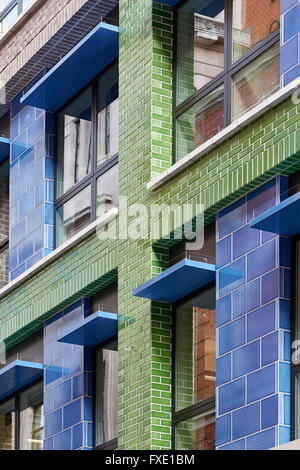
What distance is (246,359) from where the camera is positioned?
47.8 feet

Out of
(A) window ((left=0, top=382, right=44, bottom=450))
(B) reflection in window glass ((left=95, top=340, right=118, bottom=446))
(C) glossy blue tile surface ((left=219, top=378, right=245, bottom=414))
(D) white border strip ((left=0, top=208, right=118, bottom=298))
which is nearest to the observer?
(C) glossy blue tile surface ((left=219, top=378, right=245, bottom=414))

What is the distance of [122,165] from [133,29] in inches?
76.8

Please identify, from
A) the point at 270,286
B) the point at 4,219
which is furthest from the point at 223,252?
the point at 4,219

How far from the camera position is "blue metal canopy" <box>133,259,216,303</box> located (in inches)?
612

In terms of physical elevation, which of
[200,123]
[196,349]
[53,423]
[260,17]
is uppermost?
[260,17]

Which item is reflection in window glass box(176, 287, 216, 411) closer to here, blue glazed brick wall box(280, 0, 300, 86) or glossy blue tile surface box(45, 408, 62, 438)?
blue glazed brick wall box(280, 0, 300, 86)

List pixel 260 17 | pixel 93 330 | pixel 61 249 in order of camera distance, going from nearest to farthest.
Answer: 1. pixel 260 17
2. pixel 93 330
3. pixel 61 249

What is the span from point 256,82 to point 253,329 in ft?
10.4

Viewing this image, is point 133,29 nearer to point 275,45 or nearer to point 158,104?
point 158,104

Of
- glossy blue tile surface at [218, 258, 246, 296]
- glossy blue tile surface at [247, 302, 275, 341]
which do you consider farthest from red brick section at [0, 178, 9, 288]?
glossy blue tile surface at [247, 302, 275, 341]

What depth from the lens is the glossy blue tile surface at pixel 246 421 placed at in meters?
14.1

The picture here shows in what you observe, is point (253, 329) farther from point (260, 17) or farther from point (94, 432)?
point (94, 432)

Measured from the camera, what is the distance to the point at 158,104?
1762 centimetres
